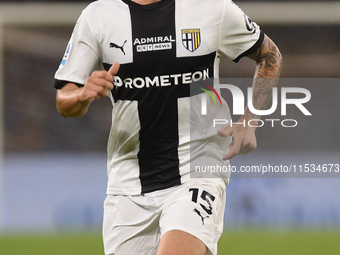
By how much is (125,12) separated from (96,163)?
3.90 meters

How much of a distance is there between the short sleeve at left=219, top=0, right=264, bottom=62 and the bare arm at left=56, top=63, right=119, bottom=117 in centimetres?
68

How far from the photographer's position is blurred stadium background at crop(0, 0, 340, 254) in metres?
5.74

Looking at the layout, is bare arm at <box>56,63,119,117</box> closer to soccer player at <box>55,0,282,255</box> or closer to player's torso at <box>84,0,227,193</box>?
soccer player at <box>55,0,282,255</box>

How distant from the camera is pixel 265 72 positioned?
2.49 m

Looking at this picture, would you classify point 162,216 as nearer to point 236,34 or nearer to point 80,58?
point 80,58

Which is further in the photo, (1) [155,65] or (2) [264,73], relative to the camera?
(2) [264,73]

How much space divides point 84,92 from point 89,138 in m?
4.47

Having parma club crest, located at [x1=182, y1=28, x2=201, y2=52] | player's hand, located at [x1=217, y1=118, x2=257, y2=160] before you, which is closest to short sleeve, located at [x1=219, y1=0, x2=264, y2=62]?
parma club crest, located at [x1=182, y1=28, x2=201, y2=52]

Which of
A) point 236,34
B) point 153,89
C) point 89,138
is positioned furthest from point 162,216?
point 89,138

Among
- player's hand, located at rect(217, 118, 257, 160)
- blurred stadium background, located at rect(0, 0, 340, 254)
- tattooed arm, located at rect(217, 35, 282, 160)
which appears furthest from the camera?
blurred stadium background, located at rect(0, 0, 340, 254)

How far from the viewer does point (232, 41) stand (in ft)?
7.91

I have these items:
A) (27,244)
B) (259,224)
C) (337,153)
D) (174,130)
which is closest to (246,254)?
(259,224)

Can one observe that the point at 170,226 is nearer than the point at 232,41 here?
Yes

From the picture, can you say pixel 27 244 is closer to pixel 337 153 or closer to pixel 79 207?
pixel 79 207
